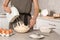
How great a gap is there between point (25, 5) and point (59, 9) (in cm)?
161

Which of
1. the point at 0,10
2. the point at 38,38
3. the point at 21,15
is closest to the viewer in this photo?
the point at 38,38

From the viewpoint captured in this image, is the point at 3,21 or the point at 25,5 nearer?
the point at 25,5

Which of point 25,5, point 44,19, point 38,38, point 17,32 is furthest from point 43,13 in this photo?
point 38,38

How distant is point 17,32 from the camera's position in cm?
180

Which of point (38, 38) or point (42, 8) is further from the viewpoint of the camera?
point (42, 8)

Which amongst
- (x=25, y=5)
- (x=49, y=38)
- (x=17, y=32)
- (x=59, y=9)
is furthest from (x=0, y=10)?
(x=49, y=38)

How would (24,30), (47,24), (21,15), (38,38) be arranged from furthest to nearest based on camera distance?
(47,24), (21,15), (24,30), (38,38)

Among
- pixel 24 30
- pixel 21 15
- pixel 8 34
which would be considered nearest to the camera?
pixel 8 34

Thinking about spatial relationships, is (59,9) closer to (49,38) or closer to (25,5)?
(25,5)

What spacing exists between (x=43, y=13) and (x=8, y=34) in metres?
2.01

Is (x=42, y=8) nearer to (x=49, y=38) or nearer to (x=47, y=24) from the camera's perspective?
(x=47, y=24)

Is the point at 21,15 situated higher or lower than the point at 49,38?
higher

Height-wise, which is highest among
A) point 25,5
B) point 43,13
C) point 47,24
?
point 25,5

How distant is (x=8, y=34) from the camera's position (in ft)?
5.34
